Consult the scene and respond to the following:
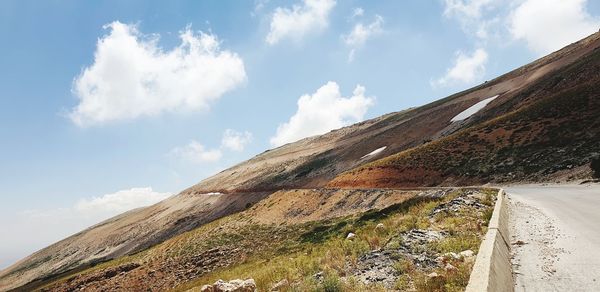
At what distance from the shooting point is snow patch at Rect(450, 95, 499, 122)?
6724cm

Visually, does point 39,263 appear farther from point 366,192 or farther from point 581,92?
point 581,92

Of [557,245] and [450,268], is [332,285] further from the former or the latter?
[557,245]

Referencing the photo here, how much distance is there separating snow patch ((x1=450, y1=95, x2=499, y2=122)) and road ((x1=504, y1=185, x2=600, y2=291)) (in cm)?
5156

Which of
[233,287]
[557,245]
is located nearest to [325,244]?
[233,287]

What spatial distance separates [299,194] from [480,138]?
854 inches

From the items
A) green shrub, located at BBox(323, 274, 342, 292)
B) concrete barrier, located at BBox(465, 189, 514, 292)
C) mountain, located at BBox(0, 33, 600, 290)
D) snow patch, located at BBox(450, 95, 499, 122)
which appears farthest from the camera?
snow patch, located at BBox(450, 95, 499, 122)

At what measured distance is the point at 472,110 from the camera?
226ft

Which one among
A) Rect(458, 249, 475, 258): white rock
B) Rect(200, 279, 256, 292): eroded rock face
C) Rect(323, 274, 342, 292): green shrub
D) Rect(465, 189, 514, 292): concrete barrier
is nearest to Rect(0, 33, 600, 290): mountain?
Rect(200, 279, 256, 292): eroded rock face

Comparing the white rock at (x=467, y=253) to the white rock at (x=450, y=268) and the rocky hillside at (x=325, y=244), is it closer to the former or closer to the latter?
the rocky hillside at (x=325, y=244)

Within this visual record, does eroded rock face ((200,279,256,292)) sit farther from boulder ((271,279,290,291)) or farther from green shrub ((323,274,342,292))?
green shrub ((323,274,342,292))

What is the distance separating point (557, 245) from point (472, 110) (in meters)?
63.8

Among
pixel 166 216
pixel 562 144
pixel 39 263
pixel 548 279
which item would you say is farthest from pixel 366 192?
pixel 39 263

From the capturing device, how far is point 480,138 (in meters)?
44.8

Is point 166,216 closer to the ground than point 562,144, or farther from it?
farther from it
